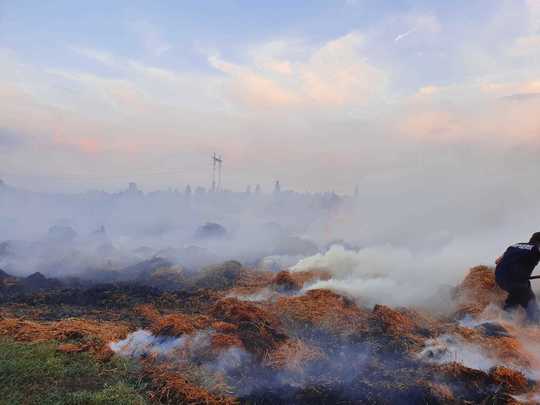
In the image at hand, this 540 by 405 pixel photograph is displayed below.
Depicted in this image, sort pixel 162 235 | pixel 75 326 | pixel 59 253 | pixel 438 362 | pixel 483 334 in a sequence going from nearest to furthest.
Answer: pixel 438 362, pixel 483 334, pixel 75 326, pixel 59 253, pixel 162 235

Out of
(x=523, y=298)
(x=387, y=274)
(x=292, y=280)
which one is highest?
(x=523, y=298)

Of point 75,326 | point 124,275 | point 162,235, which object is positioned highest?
point 75,326

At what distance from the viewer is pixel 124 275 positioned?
18.6m

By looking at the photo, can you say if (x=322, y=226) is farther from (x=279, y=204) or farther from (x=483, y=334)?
(x=483, y=334)

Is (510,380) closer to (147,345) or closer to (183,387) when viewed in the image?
(183,387)

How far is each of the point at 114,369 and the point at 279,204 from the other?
2808 inches

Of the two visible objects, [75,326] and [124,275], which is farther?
[124,275]

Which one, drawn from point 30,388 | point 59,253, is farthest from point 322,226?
point 30,388

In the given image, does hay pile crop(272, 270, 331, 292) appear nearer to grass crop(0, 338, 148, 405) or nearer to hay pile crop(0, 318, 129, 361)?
hay pile crop(0, 318, 129, 361)

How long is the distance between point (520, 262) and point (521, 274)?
10.4 inches

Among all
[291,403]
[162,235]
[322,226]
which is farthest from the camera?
[322,226]

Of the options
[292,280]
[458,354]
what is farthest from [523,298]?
[292,280]

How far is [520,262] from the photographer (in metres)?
8.19

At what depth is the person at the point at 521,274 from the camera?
26.4 ft
